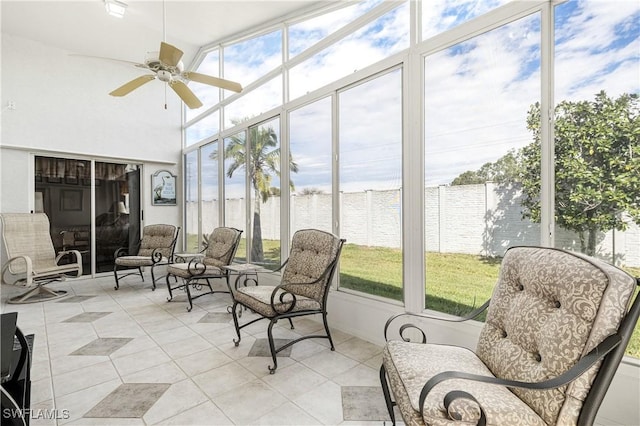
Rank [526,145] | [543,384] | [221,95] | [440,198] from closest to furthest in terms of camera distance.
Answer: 1. [543,384]
2. [526,145]
3. [440,198]
4. [221,95]

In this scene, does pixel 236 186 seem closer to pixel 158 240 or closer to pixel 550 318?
pixel 158 240

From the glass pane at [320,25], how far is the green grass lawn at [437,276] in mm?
2423

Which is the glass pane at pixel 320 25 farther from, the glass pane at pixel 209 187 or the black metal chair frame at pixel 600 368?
the black metal chair frame at pixel 600 368

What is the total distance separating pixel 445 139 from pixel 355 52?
144cm

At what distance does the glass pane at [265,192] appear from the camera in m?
4.29

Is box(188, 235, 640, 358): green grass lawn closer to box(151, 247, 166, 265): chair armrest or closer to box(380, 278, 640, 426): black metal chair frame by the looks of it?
box(380, 278, 640, 426): black metal chair frame

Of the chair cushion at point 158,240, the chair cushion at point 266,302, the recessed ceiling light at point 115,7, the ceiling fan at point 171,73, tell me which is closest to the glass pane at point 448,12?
the ceiling fan at point 171,73

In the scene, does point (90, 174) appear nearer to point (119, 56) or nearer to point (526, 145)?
point (119, 56)

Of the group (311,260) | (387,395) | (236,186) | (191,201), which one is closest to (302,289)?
(311,260)

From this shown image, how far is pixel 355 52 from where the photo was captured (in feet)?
10.5

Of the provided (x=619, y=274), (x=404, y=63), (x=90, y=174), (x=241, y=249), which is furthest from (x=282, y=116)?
(x=90, y=174)

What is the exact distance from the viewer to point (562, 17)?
6.24 feet

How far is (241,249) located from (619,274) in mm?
4570

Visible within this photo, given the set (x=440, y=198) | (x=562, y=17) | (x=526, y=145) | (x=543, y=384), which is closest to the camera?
(x=543, y=384)
